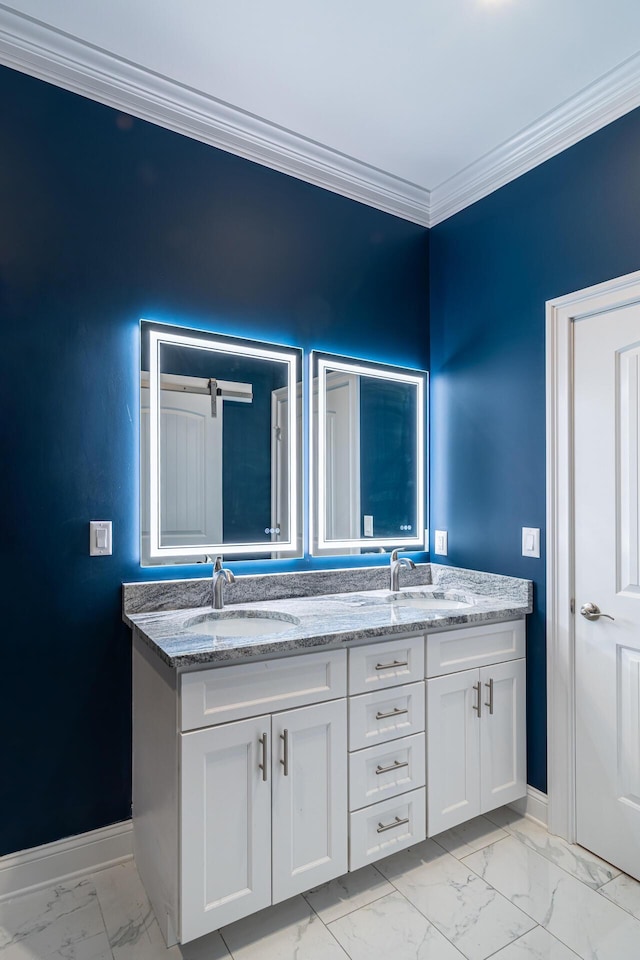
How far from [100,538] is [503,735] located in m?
1.64

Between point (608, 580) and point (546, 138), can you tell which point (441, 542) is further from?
point (546, 138)

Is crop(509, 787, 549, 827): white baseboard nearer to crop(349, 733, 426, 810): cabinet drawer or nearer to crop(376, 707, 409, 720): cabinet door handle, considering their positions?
crop(349, 733, 426, 810): cabinet drawer

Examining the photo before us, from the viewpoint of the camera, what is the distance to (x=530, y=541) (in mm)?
2188

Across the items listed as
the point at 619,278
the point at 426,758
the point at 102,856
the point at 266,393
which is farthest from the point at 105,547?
the point at 619,278

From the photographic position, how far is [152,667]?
1647 mm

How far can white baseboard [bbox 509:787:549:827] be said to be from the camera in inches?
82.6

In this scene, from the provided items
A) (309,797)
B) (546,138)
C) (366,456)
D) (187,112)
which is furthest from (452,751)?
(187,112)

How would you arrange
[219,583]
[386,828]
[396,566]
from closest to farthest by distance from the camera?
[386,828] < [219,583] < [396,566]

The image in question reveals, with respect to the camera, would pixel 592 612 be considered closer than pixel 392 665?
No

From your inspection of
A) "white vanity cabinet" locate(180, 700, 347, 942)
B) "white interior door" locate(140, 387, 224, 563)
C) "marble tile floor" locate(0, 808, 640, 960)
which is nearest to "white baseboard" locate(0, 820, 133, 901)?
"marble tile floor" locate(0, 808, 640, 960)

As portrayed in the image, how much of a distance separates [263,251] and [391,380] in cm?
82

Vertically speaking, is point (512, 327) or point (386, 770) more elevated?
point (512, 327)

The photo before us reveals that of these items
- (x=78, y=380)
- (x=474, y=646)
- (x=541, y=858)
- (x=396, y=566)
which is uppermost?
(x=78, y=380)

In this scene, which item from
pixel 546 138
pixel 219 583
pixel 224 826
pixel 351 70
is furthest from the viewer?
pixel 546 138
